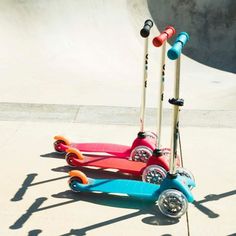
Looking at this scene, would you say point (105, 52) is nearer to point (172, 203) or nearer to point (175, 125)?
point (175, 125)

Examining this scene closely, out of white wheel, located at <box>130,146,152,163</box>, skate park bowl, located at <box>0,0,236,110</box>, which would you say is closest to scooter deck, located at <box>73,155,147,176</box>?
white wheel, located at <box>130,146,152,163</box>

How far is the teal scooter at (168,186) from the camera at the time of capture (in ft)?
17.1

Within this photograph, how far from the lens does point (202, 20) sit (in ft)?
57.5

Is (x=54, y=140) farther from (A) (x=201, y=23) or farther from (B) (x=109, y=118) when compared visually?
(A) (x=201, y=23)

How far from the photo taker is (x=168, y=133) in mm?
8289

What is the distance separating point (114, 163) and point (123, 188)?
84 cm

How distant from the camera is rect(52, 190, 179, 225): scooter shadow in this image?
17.7 ft

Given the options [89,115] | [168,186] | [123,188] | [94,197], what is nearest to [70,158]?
[94,197]

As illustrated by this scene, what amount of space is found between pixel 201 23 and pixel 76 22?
515cm

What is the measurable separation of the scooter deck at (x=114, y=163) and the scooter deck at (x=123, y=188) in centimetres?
52

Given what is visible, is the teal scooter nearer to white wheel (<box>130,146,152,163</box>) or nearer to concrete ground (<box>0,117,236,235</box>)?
concrete ground (<box>0,117,236,235</box>)

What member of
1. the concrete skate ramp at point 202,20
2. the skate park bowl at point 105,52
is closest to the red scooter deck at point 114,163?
the skate park bowl at point 105,52

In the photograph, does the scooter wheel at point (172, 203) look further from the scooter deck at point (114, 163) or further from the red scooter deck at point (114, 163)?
the scooter deck at point (114, 163)

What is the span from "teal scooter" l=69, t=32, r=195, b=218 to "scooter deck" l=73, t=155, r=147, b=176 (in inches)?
20.6
